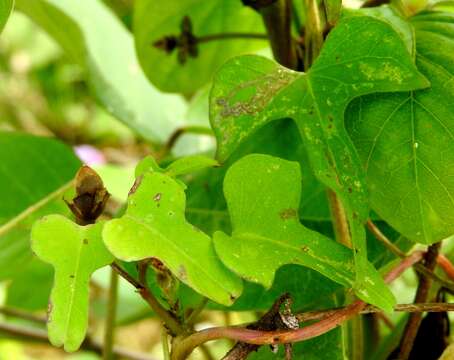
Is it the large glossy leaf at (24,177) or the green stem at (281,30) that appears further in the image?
the large glossy leaf at (24,177)

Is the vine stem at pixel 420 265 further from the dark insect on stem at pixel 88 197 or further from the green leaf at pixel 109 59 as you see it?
the green leaf at pixel 109 59

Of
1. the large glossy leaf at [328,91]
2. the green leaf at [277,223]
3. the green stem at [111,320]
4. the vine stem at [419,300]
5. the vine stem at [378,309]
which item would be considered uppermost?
the large glossy leaf at [328,91]

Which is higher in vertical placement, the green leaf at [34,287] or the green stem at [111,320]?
the green stem at [111,320]

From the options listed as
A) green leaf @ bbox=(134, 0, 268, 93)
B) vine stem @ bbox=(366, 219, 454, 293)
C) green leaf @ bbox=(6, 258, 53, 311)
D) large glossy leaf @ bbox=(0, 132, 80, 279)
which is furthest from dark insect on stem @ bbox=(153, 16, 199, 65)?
green leaf @ bbox=(6, 258, 53, 311)

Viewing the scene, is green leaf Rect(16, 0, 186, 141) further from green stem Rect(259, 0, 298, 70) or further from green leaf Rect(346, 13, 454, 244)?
green leaf Rect(346, 13, 454, 244)

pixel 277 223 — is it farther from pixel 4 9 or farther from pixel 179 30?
pixel 179 30

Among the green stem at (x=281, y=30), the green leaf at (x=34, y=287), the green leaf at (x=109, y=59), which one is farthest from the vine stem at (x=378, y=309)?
the green leaf at (x=34, y=287)

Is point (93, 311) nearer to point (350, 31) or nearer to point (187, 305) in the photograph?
point (187, 305)
